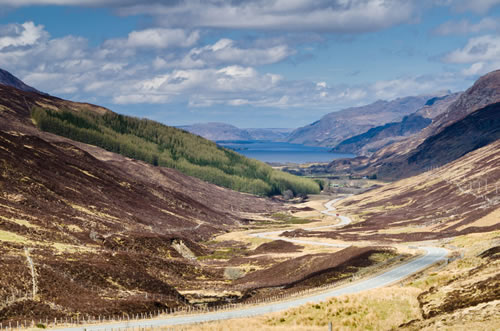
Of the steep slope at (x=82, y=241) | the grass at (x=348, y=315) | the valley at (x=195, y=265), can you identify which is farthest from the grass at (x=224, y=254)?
the grass at (x=348, y=315)

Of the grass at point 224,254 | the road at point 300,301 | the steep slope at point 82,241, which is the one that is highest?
the steep slope at point 82,241

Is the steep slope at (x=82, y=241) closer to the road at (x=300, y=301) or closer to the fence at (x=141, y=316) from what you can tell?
the fence at (x=141, y=316)

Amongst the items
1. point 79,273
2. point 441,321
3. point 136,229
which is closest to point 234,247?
point 136,229

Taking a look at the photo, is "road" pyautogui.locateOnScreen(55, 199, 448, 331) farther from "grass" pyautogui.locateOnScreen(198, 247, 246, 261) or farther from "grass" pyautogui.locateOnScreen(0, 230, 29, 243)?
"grass" pyautogui.locateOnScreen(198, 247, 246, 261)

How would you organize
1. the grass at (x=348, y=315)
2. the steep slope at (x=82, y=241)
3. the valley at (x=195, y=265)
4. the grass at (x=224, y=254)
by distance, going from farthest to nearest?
1. the grass at (x=224, y=254)
2. the steep slope at (x=82, y=241)
3. the valley at (x=195, y=265)
4. the grass at (x=348, y=315)

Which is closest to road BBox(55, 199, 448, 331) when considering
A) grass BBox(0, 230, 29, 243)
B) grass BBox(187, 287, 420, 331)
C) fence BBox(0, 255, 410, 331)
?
fence BBox(0, 255, 410, 331)

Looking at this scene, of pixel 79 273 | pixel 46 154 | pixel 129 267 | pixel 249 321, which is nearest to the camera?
pixel 249 321

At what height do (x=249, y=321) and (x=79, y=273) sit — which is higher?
(x=79, y=273)

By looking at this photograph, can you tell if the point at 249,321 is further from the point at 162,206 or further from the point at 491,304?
the point at 162,206

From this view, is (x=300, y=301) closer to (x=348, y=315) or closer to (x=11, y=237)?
(x=348, y=315)

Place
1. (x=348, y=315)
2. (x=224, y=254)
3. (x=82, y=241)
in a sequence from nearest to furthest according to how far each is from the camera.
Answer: (x=348, y=315)
(x=82, y=241)
(x=224, y=254)

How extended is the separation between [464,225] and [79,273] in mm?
104481

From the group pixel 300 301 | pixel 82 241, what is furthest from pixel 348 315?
pixel 82 241

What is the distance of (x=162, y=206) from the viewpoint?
627ft
